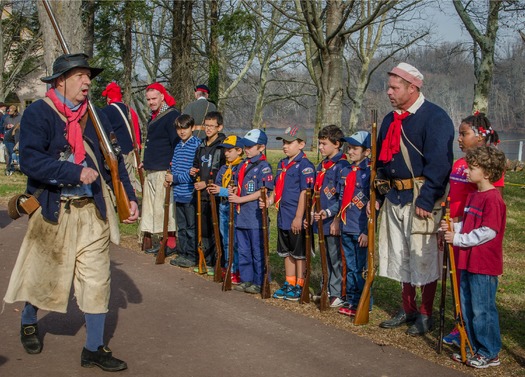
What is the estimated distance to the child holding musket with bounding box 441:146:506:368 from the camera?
5.92m

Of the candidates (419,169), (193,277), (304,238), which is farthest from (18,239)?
(419,169)

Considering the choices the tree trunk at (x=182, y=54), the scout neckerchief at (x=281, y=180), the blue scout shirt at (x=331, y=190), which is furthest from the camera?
the tree trunk at (x=182, y=54)

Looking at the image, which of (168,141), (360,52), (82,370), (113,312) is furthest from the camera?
(360,52)

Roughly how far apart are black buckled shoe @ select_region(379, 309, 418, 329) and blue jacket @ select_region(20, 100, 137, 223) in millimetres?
2818

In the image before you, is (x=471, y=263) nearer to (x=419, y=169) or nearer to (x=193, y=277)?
(x=419, y=169)

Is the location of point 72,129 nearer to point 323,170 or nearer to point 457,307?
point 323,170

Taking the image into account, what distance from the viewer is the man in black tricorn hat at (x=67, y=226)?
226 inches

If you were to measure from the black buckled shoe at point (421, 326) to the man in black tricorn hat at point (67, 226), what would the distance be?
2613mm

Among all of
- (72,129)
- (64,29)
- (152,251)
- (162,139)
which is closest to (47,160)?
(72,129)

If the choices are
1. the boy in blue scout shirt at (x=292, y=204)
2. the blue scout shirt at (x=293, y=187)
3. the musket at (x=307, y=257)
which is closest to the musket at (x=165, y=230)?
the boy in blue scout shirt at (x=292, y=204)

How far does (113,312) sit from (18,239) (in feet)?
13.9

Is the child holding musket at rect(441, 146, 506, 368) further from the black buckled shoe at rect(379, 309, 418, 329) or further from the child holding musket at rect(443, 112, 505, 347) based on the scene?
the black buckled shoe at rect(379, 309, 418, 329)

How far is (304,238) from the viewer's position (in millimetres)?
8047

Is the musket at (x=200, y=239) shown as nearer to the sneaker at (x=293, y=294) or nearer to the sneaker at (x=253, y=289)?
the sneaker at (x=253, y=289)
